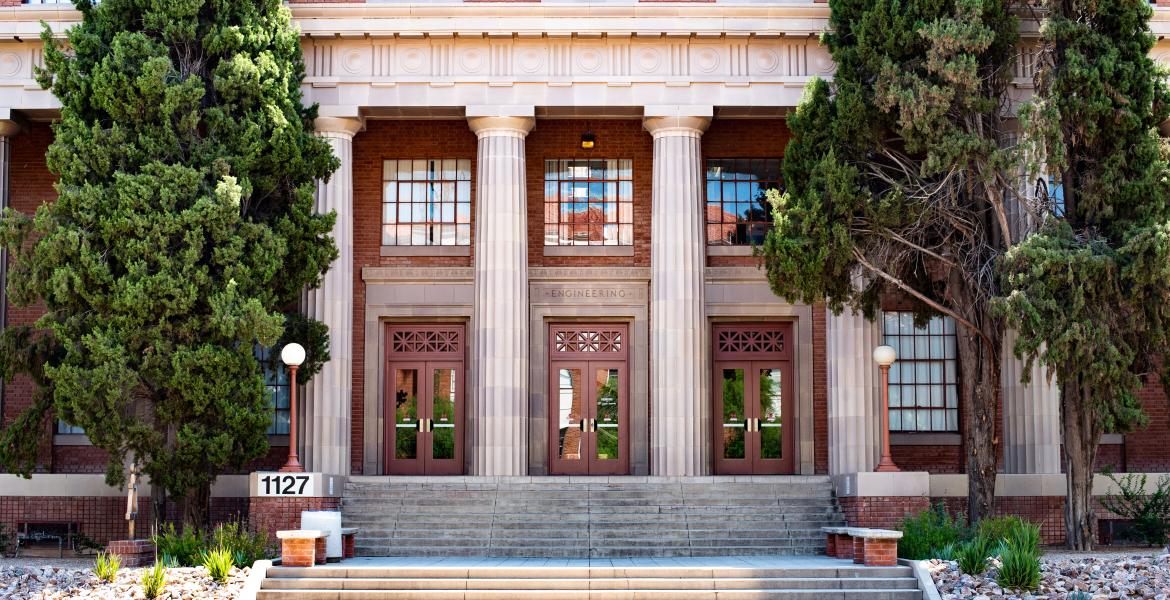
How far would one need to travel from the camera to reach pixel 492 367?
23469 millimetres

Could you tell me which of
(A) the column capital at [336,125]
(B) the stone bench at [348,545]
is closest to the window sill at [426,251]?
(A) the column capital at [336,125]

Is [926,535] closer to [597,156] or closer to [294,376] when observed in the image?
[294,376]

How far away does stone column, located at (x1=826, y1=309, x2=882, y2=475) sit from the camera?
76.2 feet

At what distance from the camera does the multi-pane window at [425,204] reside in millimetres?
26219

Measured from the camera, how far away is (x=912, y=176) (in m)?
21.7

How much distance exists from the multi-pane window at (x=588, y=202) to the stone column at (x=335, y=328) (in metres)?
4.12

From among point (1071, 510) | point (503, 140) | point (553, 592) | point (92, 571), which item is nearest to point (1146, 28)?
point (1071, 510)

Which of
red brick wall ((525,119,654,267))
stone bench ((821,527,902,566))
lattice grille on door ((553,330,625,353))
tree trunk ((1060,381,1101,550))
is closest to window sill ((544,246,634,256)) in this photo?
red brick wall ((525,119,654,267))

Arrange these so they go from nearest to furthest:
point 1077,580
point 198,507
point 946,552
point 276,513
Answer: point 1077,580 < point 946,552 < point 276,513 < point 198,507

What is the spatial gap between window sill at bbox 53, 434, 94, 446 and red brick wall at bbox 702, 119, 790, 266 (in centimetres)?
1282

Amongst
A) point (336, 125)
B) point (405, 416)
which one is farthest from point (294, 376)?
point (336, 125)

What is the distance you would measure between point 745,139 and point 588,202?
3.26 meters

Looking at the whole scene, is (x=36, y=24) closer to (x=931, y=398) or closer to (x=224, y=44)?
(x=224, y=44)

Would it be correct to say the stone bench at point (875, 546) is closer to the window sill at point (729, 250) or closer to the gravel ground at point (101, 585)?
the gravel ground at point (101, 585)
